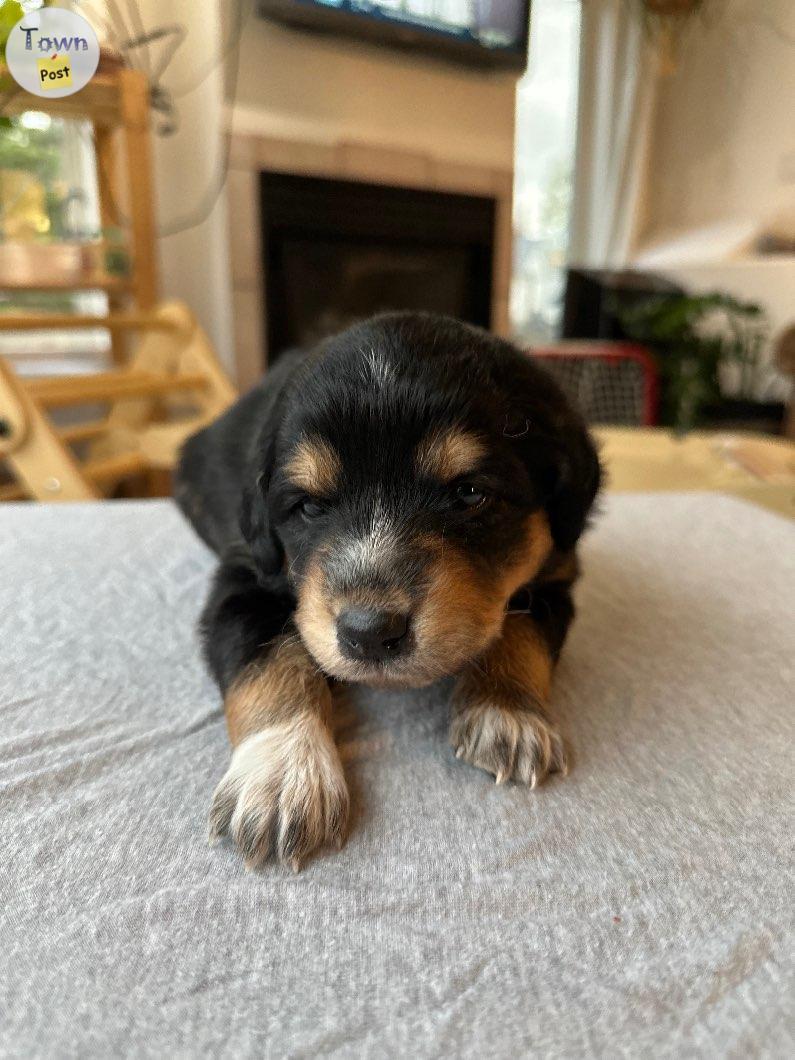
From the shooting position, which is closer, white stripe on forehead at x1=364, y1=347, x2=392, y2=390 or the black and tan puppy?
the black and tan puppy

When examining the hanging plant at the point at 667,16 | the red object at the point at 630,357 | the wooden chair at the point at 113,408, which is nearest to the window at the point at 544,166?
the hanging plant at the point at 667,16

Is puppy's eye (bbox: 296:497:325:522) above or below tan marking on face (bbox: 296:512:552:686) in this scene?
above

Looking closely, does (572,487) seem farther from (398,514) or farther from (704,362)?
(704,362)

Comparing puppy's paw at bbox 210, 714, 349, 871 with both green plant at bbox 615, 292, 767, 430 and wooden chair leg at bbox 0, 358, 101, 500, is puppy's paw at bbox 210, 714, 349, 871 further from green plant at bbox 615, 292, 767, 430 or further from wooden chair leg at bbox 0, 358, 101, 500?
green plant at bbox 615, 292, 767, 430

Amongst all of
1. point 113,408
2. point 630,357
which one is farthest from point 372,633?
point 630,357

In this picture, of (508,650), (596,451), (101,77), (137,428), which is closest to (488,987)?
(508,650)

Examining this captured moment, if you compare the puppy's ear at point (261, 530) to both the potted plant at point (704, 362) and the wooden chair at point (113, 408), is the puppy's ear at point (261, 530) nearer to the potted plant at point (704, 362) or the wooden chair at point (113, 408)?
the wooden chair at point (113, 408)

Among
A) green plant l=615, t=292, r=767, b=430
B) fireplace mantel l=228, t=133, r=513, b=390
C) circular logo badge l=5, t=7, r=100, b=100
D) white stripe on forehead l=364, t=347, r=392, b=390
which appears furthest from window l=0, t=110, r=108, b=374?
green plant l=615, t=292, r=767, b=430

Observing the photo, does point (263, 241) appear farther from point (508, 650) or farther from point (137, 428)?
point (508, 650)
